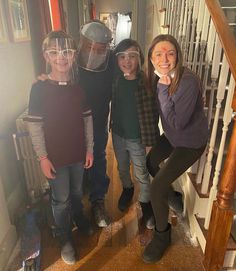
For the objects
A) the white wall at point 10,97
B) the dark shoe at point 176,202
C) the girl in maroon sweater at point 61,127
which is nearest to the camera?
the girl in maroon sweater at point 61,127

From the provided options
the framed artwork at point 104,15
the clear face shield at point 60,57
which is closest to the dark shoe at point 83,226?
the clear face shield at point 60,57

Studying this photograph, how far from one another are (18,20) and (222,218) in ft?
6.08

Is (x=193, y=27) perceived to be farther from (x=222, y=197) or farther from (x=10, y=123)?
(x=10, y=123)

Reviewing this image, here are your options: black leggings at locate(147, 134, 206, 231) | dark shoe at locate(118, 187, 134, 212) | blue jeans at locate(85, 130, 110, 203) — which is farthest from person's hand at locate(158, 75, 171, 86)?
dark shoe at locate(118, 187, 134, 212)

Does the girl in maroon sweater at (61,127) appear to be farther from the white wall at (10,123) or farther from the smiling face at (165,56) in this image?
the smiling face at (165,56)

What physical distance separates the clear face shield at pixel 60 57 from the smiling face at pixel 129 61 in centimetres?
28

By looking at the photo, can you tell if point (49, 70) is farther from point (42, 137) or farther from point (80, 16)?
point (80, 16)

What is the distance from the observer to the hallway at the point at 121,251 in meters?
1.47

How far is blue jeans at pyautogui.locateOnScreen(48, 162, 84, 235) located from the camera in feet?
4.60

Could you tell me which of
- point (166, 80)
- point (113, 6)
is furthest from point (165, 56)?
point (113, 6)

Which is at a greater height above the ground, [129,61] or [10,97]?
[129,61]

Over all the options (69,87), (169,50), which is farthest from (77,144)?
(169,50)

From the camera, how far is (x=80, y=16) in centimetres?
431

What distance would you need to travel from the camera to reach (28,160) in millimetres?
1787
